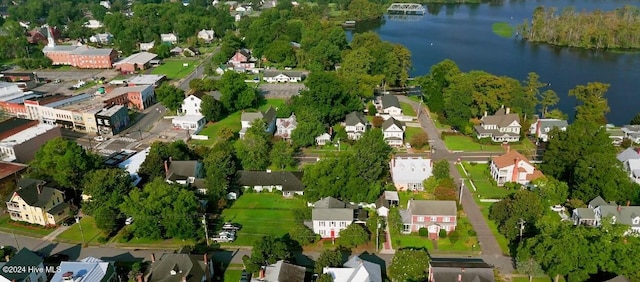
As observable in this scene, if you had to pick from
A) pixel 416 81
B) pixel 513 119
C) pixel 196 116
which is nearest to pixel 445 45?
→ pixel 416 81

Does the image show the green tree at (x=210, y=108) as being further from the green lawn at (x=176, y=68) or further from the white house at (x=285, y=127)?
the green lawn at (x=176, y=68)

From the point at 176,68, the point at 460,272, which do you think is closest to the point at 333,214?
the point at 460,272

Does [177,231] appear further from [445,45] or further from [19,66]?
[445,45]

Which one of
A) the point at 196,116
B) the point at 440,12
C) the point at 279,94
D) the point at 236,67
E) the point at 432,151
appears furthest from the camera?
the point at 440,12

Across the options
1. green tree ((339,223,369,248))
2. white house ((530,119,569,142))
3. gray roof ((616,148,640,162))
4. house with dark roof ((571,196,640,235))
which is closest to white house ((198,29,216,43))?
white house ((530,119,569,142))

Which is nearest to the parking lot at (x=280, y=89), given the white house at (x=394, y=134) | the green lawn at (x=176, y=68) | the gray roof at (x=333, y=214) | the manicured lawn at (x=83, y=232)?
the green lawn at (x=176, y=68)

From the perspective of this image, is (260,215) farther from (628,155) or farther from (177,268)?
(628,155)
